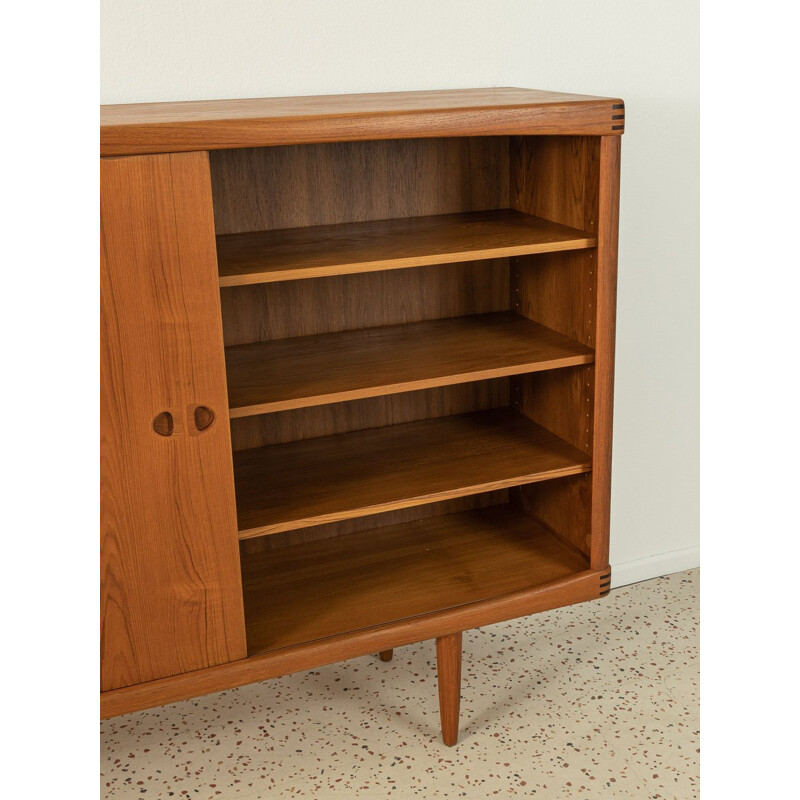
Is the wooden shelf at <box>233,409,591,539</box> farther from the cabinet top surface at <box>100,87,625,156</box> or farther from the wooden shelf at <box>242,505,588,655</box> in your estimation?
the cabinet top surface at <box>100,87,625,156</box>

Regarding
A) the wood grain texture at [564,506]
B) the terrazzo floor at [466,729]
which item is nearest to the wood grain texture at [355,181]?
the wood grain texture at [564,506]

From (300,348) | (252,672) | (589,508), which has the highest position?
(300,348)

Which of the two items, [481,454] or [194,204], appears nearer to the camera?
[194,204]

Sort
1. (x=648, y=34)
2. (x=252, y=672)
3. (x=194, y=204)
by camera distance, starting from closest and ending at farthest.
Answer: (x=194, y=204) → (x=252, y=672) → (x=648, y=34)

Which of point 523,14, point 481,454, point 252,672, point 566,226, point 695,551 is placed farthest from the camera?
point 695,551

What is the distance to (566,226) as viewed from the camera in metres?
1.72

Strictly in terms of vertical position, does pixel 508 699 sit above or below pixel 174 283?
below

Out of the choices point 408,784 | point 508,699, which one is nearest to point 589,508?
point 508,699

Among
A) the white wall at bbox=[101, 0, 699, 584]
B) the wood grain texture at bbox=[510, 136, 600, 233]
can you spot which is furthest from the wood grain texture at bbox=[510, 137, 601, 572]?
the white wall at bbox=[101, 0, 699, 584]

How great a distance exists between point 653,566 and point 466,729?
2.95 ft

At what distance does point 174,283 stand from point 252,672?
0.72m

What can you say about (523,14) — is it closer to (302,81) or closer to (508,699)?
(302,81)

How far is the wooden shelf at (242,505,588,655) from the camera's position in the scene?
1.69 meters

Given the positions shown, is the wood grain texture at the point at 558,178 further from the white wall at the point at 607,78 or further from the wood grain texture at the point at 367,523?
the wood grain texture at the point at 367,523
